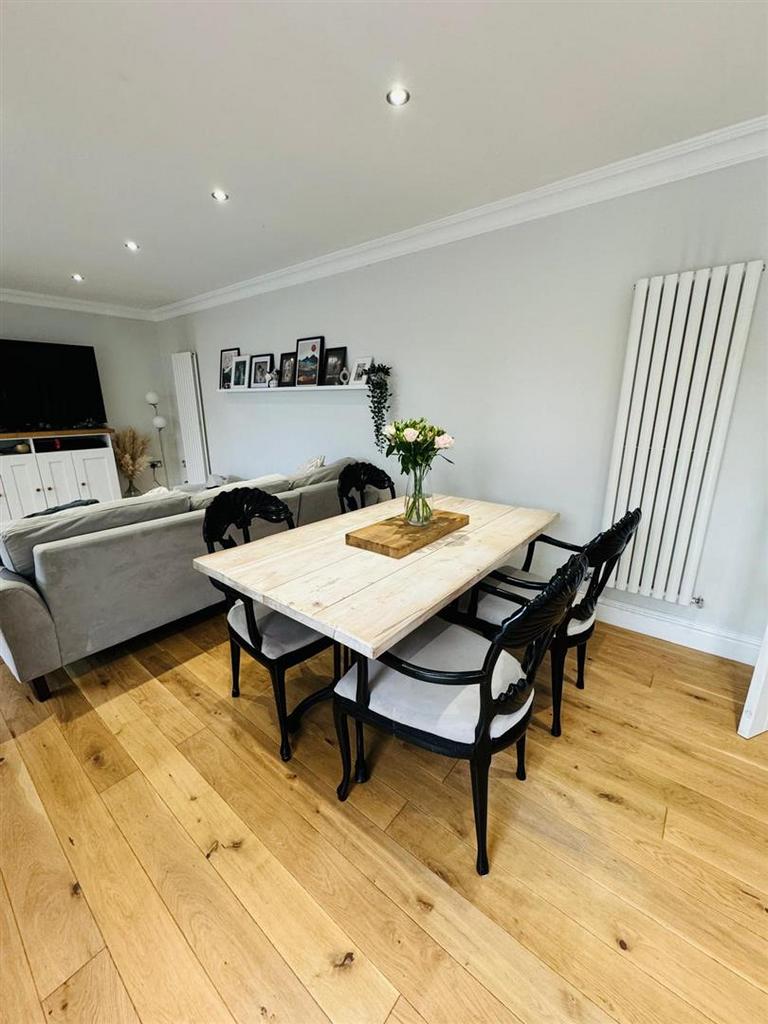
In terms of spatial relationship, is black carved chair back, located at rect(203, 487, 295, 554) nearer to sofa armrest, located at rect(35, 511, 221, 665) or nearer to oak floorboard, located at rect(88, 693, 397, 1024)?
sofa armrest, located at rect(35, 511, 221, 665)

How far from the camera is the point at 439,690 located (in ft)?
4.33

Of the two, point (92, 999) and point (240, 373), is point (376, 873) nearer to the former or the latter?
point (92, 999)

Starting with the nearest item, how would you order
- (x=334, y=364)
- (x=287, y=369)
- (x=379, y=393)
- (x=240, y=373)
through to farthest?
(x=379, y=393), (x=334, y=364), (x=287, y=369), (x=240, y=373)

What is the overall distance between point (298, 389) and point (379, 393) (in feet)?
3.19

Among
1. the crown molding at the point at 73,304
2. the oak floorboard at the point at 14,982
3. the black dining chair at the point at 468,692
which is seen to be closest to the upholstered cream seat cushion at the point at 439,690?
the black dining chair at the point at 468,692

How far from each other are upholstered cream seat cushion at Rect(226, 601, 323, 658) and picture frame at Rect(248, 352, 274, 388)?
117 inches

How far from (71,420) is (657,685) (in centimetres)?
595

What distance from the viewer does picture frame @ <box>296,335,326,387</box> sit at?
12.0 ft

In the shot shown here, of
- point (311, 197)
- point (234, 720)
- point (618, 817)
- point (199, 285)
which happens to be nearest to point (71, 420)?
point (199, 285)

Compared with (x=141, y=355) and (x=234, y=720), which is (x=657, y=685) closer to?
(x=234, y=720)

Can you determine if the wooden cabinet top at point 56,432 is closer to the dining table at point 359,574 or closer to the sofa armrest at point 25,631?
the sofa armrest at point 25,631

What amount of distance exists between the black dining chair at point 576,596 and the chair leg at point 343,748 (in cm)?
71

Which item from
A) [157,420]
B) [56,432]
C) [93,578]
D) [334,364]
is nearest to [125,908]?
[93,578]

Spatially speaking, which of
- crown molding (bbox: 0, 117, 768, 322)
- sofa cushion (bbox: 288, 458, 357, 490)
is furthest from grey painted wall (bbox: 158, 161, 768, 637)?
sofa cushion (bbox: 288, 458, 357, 490)
